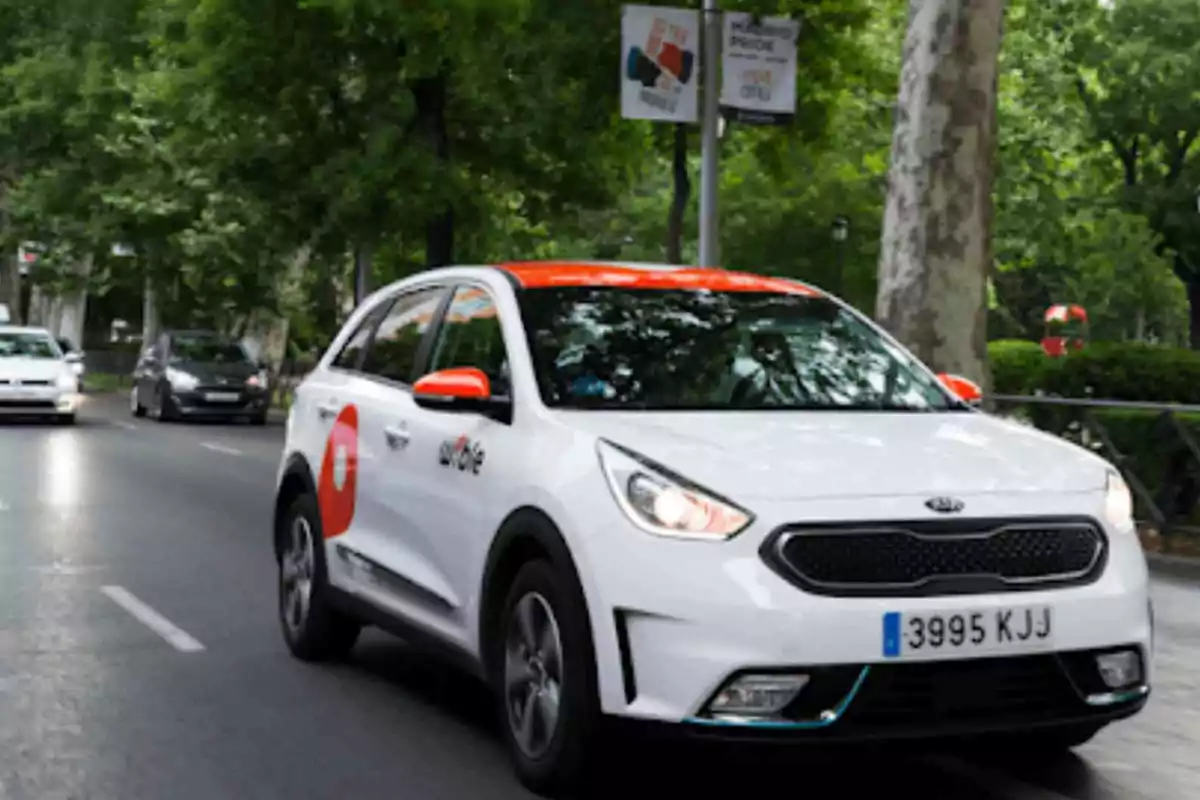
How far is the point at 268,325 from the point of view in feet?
150

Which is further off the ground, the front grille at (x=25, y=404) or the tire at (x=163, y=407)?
the front grille at (x=25, y=404)

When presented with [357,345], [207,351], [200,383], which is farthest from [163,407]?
[357,345]

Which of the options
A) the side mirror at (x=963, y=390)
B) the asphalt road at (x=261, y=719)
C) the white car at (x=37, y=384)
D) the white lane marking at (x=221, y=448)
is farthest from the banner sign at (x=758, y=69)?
the side mirror at (x=963, y=390)

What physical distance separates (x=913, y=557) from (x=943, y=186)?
37.2 ft

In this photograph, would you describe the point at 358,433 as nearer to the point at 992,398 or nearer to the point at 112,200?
the point at 992,398

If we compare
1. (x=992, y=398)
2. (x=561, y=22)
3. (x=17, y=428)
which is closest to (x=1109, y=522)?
(x=992, y=398)

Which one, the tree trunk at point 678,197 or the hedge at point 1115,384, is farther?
the tree trunk at point 678,197

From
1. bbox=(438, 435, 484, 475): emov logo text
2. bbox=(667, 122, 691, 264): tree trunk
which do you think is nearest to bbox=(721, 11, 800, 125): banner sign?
bbox=(667, 122, 691, 264): tree trunk

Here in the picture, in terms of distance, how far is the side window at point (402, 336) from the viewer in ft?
24.2

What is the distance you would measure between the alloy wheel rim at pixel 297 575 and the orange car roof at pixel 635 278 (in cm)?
172

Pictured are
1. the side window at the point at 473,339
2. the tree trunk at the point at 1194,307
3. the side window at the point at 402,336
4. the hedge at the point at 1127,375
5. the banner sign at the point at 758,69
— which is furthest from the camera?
the tree trunk at the point at 1194,307

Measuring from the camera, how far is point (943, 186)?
16062 millimetres

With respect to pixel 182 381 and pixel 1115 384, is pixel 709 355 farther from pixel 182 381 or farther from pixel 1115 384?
pixel 182 381

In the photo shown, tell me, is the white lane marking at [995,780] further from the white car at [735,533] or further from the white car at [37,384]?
the white car at [37,384]
